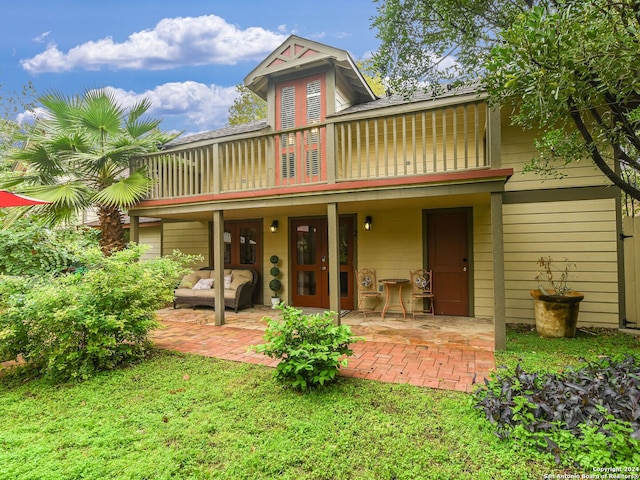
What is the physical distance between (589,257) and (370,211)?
3889 millimetres

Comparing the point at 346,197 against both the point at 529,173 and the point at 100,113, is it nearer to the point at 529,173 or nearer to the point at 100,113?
the point at 529,173

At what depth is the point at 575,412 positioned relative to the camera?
2332 millimetres

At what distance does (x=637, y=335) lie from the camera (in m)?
5.09

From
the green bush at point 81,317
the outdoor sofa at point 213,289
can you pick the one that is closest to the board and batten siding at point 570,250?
the outdoor sofa at point 213,289

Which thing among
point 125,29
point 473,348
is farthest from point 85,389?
point 125,29

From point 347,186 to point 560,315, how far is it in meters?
3.75

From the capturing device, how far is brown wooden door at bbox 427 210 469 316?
21.6 feet

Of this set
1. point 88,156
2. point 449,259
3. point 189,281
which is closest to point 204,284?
point 189,281

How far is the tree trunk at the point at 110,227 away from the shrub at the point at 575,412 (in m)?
6.88

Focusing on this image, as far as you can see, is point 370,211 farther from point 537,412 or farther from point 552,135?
point 537,412

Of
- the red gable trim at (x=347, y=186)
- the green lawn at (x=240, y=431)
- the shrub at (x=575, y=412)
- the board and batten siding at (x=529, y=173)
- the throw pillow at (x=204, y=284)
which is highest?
the board and batten siding at (x=529, y=173)

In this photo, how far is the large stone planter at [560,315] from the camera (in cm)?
498

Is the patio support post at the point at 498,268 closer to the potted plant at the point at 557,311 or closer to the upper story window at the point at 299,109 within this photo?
the potted plant at the point at 557,311

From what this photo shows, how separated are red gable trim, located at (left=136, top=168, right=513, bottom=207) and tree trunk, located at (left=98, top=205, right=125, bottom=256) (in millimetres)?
584
